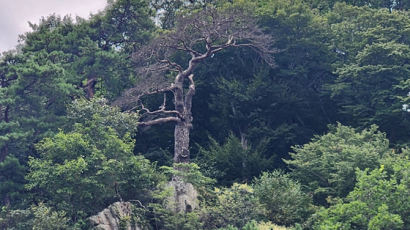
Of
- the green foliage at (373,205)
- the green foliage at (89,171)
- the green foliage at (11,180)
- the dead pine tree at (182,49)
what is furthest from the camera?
the dead pine tree at (182,49)

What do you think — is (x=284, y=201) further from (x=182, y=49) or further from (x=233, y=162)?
(x=182, y=49)

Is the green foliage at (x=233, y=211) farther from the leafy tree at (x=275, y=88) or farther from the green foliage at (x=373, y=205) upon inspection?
the leafy tree at (x=275, y=88)

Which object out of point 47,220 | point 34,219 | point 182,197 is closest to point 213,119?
point 182,197

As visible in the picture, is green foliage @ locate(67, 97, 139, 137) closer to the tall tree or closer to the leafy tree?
the tall tree

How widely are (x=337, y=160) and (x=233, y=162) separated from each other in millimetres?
5636

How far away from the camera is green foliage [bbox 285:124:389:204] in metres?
19.2

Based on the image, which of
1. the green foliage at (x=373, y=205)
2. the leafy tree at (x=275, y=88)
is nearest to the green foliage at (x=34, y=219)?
the green foliage at (x=373, y=205)

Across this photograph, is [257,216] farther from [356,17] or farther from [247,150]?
[356,17]

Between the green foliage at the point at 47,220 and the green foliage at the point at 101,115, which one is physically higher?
the green foliage at the point at 101,115

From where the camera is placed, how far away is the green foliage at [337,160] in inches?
755

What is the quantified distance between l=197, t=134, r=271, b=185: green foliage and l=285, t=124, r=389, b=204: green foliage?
2.88 meters

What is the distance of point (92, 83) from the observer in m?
27.9

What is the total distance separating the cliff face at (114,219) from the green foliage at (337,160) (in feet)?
23.1

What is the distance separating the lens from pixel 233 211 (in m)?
18.7
